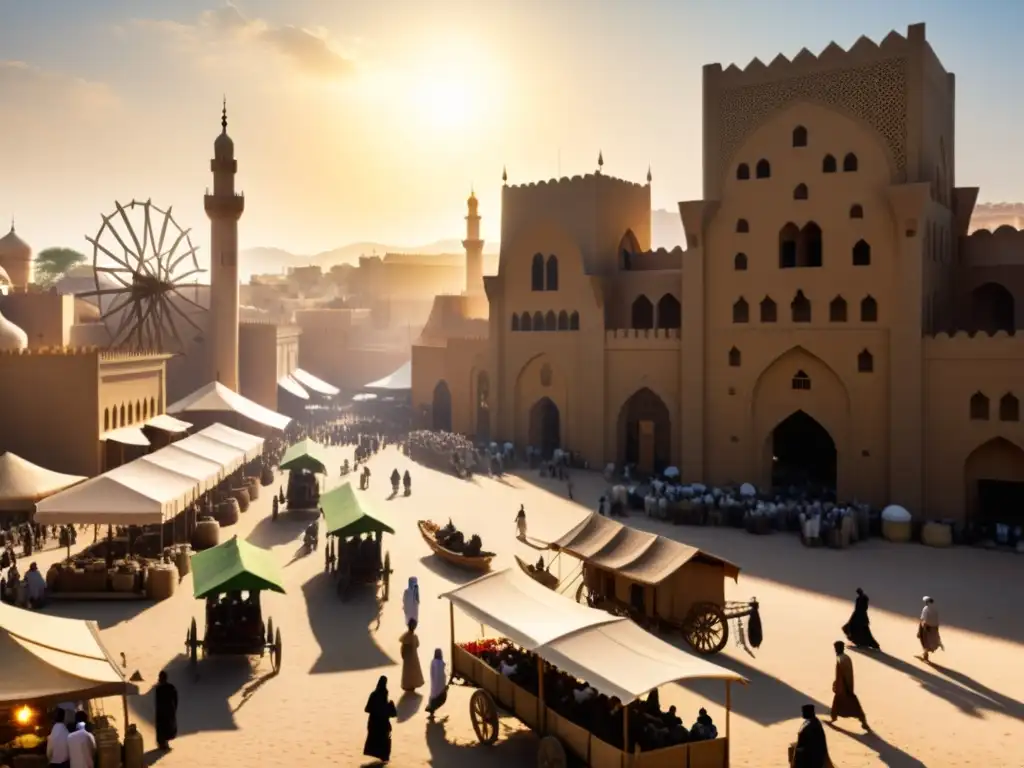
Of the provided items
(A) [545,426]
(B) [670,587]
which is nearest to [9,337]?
(A) [545,426]

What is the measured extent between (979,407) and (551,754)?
19.5 metres

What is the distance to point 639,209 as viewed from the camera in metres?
37.7

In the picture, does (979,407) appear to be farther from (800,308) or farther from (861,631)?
(861,631)

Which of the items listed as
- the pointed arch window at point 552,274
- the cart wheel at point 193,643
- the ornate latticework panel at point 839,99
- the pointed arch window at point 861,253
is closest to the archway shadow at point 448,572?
the cart wheel at point 193,643

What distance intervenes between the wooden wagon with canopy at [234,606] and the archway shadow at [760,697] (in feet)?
19.4

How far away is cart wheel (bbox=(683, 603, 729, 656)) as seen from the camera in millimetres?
14664

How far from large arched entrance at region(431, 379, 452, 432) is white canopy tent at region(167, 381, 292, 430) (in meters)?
11.3

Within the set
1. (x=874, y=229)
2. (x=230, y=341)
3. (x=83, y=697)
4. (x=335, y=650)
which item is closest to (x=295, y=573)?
(x=335, y=650)

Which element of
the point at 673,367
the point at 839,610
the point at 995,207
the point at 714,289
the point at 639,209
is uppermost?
the point at 995,207

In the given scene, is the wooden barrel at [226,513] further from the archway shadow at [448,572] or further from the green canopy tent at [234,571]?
the green canopy tent at [234,571]

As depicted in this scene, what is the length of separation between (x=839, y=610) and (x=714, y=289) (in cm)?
1422

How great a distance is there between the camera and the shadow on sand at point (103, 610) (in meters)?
15.6

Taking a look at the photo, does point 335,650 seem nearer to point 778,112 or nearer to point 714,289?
point 714,289

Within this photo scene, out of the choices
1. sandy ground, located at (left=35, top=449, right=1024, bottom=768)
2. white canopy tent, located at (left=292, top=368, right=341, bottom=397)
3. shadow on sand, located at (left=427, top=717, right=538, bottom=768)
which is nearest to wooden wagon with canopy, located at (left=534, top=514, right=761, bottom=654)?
sandy ground, located at (left=35, top=449, right=1024, bottom=768)
